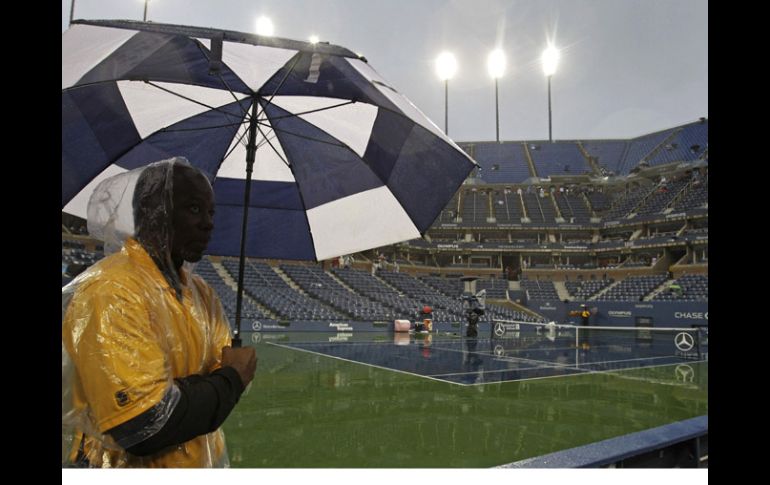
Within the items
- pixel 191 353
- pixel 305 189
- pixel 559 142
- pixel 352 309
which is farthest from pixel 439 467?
pixel 559 142

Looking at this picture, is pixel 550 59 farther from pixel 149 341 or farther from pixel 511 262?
pixel 149 341

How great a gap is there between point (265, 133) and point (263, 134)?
0.09 meters

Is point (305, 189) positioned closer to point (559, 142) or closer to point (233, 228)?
point (233, 228)

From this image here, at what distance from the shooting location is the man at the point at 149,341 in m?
1.21

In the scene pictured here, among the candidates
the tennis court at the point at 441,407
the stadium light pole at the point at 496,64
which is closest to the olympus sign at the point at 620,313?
the tennis court at the point at 441,407

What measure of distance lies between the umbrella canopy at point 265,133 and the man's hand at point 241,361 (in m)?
1.36

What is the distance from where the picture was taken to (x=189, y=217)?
1567 millimetres

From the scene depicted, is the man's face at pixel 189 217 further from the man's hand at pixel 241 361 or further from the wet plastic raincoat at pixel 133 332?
the man's hand at pixel 241 361

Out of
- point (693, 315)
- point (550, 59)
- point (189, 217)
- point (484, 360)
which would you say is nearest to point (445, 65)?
point (550, 59)

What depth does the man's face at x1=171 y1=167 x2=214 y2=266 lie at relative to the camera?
156cm

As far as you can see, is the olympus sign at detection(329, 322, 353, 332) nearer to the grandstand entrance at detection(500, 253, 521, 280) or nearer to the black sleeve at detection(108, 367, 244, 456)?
the black sleeve at detection(108, 367, 244, 456)

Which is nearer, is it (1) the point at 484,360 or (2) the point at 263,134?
(2) the point at 263,134
